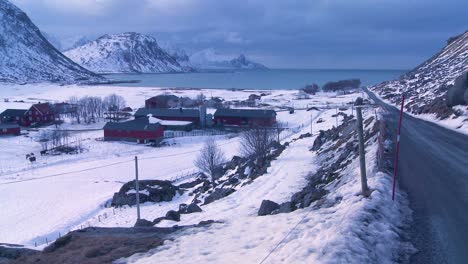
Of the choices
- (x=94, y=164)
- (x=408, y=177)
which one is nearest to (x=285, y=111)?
(x=94, y=164)

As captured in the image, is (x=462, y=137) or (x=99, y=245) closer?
(x=99, y=245)

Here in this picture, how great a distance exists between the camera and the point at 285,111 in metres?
74.4

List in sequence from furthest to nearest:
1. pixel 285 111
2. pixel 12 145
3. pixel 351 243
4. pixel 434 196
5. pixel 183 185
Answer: pixel 285 111 → pixel 12 145 → pixel 183 185 → pixel 434 196 → pixel 351 243

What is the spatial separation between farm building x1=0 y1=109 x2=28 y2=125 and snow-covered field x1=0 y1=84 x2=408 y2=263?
10.7m

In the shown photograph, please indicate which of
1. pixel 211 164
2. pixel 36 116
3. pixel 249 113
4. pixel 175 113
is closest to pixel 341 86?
pixel 249 113

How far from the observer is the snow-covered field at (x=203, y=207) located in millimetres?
7566

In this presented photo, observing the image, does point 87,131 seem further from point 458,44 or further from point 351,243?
point 458,44

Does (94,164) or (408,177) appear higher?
(408,177)

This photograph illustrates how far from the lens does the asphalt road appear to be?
732 centimetres

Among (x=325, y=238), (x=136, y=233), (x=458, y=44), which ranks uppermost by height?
(x=458, y=44)

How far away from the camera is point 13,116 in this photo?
65688mm

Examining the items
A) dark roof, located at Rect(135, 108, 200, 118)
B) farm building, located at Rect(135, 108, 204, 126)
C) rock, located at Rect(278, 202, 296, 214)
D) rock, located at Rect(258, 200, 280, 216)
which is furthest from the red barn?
rock, located at Rect(278, 202, 296, 214)

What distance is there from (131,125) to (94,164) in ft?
44.4

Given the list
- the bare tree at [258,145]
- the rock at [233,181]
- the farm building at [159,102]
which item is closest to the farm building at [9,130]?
the farm building at [159,102]
